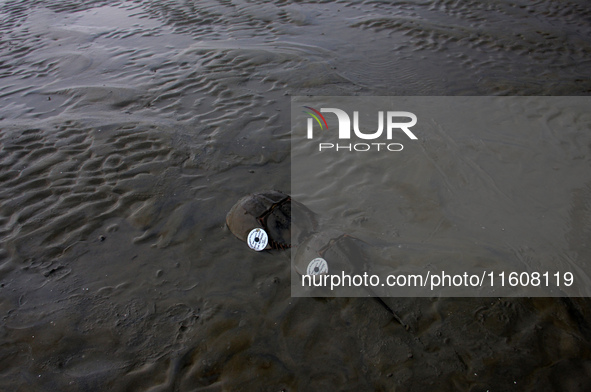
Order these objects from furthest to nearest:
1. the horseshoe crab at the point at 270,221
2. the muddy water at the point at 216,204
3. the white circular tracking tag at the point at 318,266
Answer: the horseshoe crab at the point at 270,221 → the white circular tracking tag at the point at 318,266 → the muddy water at the point at 216,204

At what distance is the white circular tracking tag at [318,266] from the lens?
10.8ft

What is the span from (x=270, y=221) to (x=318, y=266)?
63cm

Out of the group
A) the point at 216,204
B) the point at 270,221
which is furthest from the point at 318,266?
the point at 216,204

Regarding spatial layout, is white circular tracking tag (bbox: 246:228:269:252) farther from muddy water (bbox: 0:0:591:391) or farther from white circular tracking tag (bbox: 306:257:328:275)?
white circular tracking tag (bbox: 306:257:328:275)

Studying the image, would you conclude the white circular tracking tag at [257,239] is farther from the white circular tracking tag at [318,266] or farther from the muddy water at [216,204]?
the white circular tracking tag at [318,266]

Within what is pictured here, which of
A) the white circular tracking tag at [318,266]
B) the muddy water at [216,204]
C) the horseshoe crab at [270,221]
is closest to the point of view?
the muddy water at [216,204]

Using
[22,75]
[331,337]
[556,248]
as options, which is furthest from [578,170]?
[22,75]

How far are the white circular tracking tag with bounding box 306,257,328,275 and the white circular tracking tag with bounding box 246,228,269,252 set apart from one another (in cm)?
53

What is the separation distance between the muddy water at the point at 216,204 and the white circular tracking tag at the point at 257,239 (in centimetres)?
12

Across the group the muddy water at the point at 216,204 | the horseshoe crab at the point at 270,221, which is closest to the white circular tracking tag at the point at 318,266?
the muddy water at the point at 216,204

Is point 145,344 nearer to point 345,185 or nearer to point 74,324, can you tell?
point 74,324

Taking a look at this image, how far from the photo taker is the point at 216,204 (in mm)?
4363

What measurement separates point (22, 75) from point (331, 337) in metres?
7.37

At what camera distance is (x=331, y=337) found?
3096 millimetres
